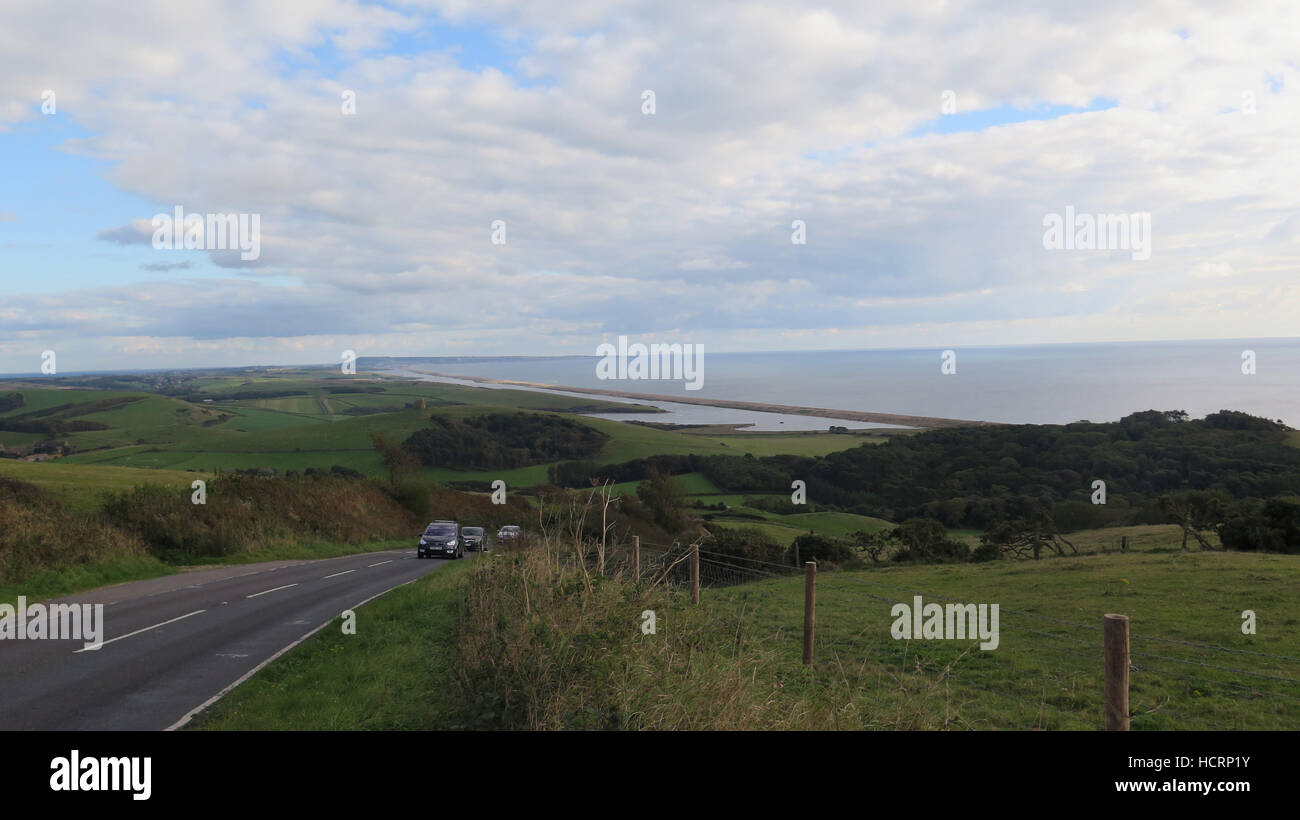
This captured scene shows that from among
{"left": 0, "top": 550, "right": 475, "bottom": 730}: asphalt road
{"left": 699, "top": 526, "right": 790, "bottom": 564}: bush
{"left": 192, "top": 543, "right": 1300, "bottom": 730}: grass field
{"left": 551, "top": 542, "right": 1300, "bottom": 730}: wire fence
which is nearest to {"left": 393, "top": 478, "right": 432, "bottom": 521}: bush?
{"left": 699, "top": 526, "right": 790, "bottom": 564}: bush

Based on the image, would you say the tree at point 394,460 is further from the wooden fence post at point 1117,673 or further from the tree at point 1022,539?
the wooden fence post at point 1117,673

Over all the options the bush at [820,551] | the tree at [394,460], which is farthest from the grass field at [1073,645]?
the tree at [394,460]

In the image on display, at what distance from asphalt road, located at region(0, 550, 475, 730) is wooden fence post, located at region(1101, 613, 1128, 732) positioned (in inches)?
343

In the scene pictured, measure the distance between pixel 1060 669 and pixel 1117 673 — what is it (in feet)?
Result: 24.1

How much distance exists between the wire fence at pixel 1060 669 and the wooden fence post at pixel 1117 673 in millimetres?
1213

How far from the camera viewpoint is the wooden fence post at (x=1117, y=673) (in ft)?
17.4

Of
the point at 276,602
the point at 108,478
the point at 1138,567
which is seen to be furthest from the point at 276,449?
the point at 1138,567

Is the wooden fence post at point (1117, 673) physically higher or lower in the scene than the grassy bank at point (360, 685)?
higher

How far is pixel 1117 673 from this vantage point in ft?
17.5

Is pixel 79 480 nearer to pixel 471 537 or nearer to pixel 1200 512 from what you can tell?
pixel 471 537

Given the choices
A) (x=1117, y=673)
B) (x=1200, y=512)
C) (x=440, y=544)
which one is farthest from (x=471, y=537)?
(x=1117, y=673)

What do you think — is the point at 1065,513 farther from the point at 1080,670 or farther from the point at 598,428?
the point at 598,428
